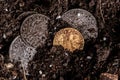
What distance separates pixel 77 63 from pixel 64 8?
1.33 feet

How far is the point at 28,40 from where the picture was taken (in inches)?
84.6

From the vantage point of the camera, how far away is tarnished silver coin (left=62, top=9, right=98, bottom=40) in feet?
7.18

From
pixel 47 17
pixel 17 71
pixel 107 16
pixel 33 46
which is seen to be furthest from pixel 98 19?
pixel 17 71

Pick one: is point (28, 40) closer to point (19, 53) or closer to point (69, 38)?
point (19, 53)

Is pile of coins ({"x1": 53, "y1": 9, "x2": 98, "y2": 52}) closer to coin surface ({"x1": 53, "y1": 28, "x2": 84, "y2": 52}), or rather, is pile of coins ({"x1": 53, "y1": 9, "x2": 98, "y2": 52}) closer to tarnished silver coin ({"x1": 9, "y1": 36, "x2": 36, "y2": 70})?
coin surface ({"x1": 53, "y1": 28, "x2": 84, "y2": 52})

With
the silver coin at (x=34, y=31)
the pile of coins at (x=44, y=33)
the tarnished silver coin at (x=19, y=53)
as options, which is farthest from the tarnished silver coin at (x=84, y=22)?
the tarnished silver coin at (x=19, y=53)

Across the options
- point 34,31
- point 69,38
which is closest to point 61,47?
point 69,38

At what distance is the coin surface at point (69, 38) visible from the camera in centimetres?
212

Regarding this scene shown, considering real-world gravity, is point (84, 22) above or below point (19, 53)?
above

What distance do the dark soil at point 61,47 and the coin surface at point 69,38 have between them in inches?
1.4

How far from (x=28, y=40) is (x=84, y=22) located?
15.9 inches

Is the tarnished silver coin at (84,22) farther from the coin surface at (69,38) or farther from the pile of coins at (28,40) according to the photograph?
the pile of coins at (28,40)

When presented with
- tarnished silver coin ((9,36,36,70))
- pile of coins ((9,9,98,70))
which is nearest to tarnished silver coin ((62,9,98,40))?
pile of coins ((9,9,98,70))

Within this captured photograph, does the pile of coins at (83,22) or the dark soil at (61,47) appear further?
the pile of coins at (83,22)
